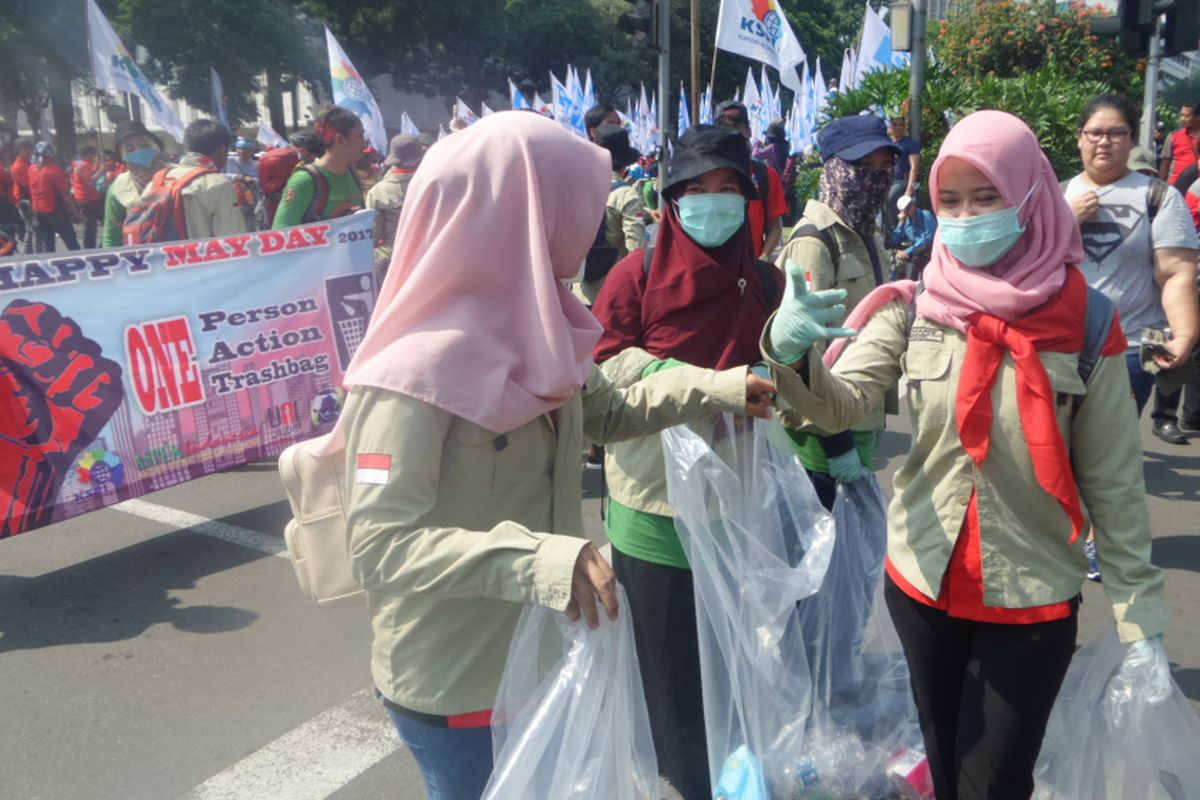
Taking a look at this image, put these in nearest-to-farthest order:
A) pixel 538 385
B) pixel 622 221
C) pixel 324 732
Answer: pixel 538 385, pixel 324 732, pixel 622 221

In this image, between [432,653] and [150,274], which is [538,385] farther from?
[150,274]

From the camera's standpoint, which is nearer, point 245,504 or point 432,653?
point 432,653

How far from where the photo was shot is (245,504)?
5719 millimetres

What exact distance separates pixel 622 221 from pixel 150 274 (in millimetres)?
2762

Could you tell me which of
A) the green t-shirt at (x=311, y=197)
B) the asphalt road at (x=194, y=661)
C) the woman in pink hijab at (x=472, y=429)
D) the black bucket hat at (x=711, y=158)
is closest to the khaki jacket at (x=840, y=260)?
the black bucket hat at (x=711, y=158)

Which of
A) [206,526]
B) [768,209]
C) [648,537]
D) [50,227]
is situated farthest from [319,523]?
[50,227]

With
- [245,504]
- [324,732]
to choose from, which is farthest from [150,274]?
[324,732]

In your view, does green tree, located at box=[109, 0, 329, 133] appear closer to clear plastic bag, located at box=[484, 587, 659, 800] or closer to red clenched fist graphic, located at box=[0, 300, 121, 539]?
red clenched fist graphic, located at box=[0, 300, 121, 539]

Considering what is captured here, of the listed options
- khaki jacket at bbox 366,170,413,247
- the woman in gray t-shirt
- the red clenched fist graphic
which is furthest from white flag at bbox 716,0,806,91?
the red clenched fist graphic

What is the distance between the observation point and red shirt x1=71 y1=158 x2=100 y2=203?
1666cm

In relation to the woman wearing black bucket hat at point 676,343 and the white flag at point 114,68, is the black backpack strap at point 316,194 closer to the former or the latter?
the woman wearing black bucket hat at point 676,343

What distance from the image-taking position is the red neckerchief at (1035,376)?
209cm

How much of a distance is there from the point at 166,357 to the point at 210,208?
5.94 ft

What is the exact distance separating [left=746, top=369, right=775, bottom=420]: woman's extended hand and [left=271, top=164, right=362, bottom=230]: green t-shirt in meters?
4.68
